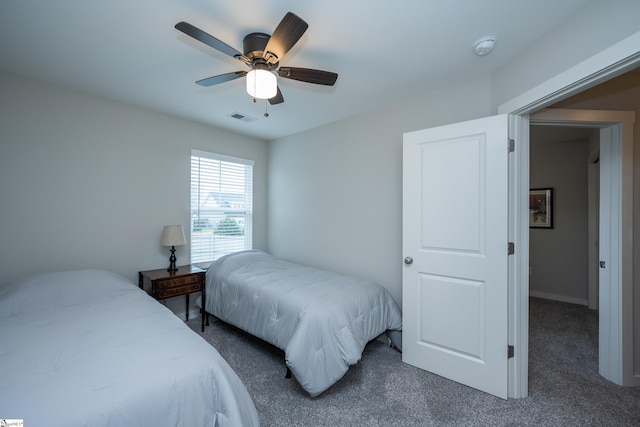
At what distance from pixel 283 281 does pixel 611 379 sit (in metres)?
2.83

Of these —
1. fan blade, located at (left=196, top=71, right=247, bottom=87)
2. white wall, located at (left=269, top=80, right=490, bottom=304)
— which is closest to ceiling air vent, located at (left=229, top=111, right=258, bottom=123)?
white wall, located at (left=269, top=80, right=490, bottom=304)

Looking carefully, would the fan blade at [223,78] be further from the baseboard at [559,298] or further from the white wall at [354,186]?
the baseboard at [559,298]

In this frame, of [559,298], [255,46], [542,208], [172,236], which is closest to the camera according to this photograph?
[255,46]

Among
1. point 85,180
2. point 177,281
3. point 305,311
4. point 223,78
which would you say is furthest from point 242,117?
point 305,311

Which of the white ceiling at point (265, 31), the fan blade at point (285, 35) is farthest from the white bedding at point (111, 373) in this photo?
the white ceiling at point (265, 31)

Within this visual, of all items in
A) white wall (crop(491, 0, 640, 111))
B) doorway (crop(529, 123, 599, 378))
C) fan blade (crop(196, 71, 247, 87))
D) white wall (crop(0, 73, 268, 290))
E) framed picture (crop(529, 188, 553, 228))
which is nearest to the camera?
white wall (crop(491, 0, 640, 111))

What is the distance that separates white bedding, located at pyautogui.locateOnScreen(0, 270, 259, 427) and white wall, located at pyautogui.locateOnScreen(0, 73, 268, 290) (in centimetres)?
87

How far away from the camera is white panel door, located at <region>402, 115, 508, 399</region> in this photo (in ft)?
6.38

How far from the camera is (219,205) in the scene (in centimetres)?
369

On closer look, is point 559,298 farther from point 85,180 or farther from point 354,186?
point 85,180

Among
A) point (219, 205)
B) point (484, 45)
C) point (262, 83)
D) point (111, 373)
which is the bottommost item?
point (111, 373)

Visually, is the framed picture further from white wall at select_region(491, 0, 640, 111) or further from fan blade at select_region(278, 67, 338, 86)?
fan blade at select_region(278, 67, 338, 86)

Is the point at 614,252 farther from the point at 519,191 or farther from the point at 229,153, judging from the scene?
the point at 229,153

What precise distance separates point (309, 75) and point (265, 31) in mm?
377
